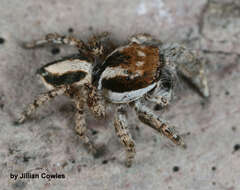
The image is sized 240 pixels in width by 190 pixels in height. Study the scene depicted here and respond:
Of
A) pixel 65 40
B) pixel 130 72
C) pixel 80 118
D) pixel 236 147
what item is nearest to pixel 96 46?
pixel 65 40

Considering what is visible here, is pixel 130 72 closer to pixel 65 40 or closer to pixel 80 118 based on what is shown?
pixel 80 118

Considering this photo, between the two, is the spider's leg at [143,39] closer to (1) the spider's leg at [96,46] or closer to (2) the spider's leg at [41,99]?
(1) the spider's leg at [96,46]

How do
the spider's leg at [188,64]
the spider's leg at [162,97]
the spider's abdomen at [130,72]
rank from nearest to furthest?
the spider's abdomen at [130,72]
the spider's leg at [162,97]
the spider's leg at [188,64]

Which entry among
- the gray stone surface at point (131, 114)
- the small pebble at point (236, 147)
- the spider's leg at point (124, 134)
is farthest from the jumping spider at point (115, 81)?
the small pebble at point (236, 147)

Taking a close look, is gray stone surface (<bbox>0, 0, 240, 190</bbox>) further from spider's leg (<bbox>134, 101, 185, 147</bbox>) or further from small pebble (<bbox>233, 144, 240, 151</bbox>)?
spider's leg (<bbox>134, 101, 185, 147</bbox>)

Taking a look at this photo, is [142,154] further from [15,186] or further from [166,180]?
[15,186]

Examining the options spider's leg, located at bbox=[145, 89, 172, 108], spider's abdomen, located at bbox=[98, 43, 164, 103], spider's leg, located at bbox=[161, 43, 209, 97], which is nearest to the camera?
spider's abdomen, located at bbox=[98, 43, 164, 103]

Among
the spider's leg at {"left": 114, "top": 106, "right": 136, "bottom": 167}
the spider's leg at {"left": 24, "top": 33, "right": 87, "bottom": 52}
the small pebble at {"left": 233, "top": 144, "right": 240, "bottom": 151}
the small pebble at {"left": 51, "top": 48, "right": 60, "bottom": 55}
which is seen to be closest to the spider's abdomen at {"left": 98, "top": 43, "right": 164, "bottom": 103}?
the spider's leg at {"left": 114, "top": 106, "right": 136, "bottom": 167}

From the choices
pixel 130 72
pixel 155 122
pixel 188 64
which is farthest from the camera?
pixel 188 64
